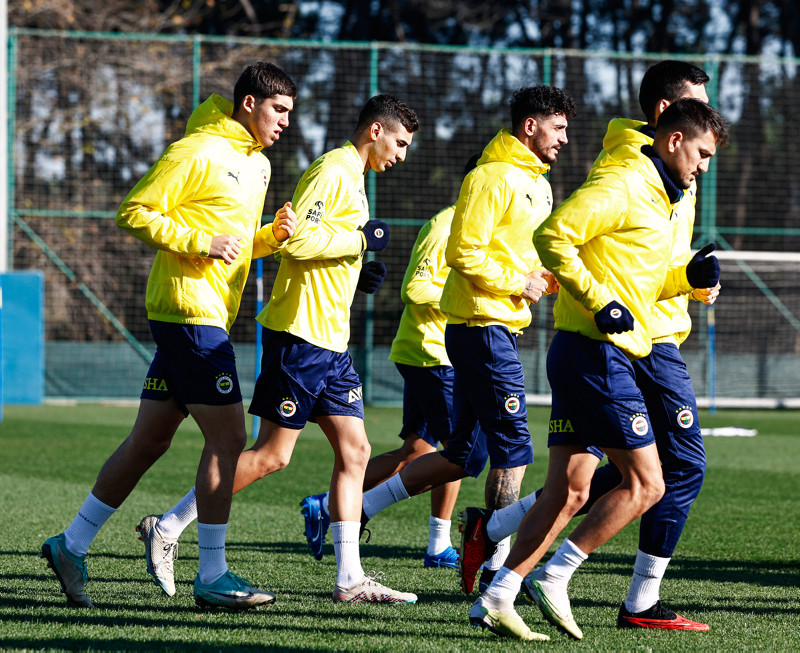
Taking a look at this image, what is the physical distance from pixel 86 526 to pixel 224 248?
4.35 ft

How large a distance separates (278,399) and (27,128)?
15.9 meters

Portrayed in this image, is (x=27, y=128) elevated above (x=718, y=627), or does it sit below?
above

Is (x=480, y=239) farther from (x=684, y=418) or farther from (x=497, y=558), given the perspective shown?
(x=497, y=558)

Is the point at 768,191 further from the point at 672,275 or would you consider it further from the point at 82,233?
the point at 672,275

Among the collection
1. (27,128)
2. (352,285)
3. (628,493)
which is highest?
(27,128)

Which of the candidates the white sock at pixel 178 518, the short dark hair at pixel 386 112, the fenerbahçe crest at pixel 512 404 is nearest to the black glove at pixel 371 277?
the short dark hair at pixel 386 112

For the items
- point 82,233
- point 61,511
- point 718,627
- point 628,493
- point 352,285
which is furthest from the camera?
point 82,233

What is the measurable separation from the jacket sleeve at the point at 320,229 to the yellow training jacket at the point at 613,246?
1.07 metres

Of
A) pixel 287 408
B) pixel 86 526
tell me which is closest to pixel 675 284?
pixel 287 408

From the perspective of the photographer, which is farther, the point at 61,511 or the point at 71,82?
the point at 71,82

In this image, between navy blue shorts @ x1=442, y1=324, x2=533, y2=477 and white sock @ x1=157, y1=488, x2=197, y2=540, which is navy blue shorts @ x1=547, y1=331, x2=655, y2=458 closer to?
navy blue shorts @ x1=442, y1=324, x2=533, y2=477

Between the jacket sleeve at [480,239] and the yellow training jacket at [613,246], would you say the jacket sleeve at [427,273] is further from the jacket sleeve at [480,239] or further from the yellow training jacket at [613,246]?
the yellow training jacket at [613,246]

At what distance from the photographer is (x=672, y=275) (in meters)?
4.58

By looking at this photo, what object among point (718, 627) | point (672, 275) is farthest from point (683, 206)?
point (718, 627)
